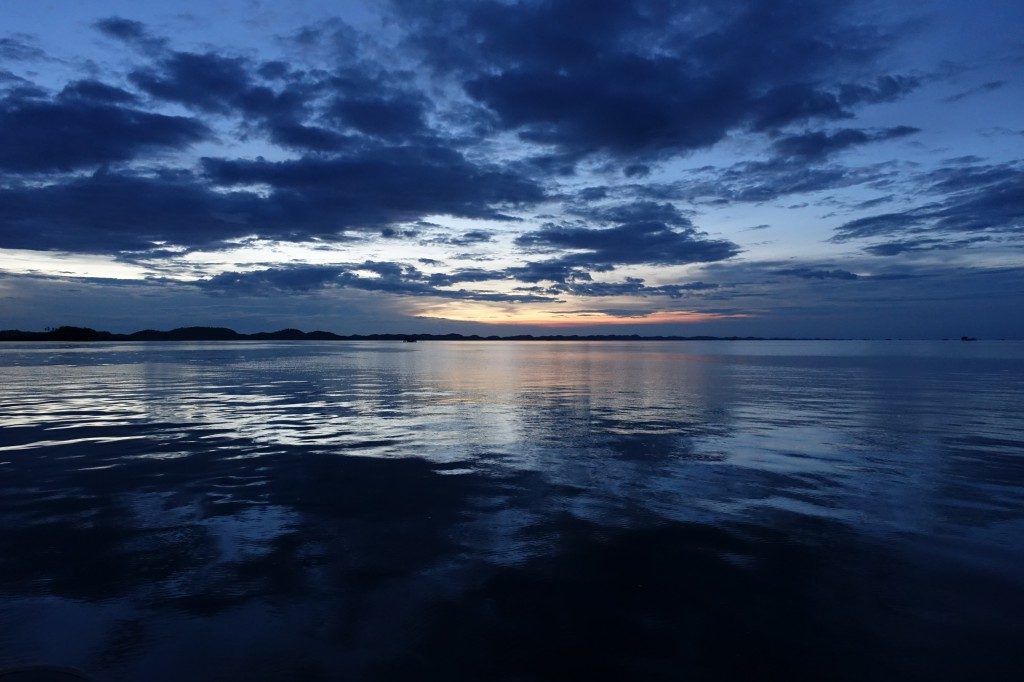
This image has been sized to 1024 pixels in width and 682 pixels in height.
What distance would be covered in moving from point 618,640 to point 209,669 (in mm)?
4651

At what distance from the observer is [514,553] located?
9859 millimetres

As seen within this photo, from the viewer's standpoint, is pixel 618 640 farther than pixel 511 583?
No

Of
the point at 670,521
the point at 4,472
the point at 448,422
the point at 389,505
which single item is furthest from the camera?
the point at 448,422

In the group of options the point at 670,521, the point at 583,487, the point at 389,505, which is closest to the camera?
the point at 670,521

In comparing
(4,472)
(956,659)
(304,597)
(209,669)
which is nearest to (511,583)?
(304,597)

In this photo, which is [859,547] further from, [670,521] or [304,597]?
[304,597]

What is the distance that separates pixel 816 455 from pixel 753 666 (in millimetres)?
12522

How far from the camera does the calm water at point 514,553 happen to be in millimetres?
6934

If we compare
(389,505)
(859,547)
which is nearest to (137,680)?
(389,505)

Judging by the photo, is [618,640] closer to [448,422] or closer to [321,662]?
[321,662]

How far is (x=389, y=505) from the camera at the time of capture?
41.4 feet

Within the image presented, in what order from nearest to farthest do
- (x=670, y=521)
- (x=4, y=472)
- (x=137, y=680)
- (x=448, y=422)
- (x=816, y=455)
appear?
(x=137, y=680), (x=670, y=521), (x=4, y=472), (x=816, y=455), (x=448, y=422)

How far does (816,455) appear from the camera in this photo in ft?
57.6

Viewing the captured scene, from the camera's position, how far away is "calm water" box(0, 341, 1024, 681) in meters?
6.93
